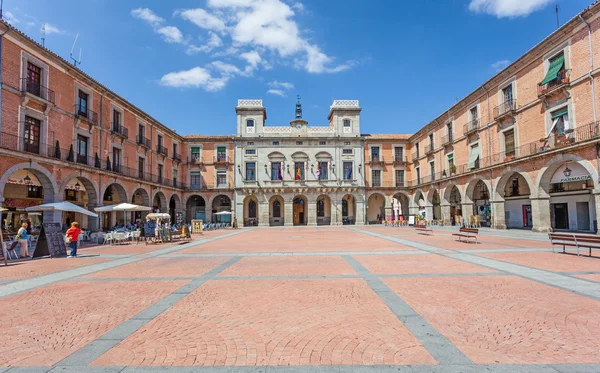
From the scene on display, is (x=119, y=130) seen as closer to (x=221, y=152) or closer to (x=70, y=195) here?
(x=70, y=195)

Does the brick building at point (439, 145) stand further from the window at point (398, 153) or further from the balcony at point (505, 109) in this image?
the window at point (398, 153)

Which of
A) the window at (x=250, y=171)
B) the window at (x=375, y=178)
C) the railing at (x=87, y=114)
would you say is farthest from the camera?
the window at (x=375, y=178)

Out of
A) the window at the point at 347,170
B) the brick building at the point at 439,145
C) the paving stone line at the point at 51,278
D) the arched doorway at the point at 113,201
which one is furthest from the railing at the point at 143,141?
the window at the point at 347,170

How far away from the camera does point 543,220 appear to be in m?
18.8

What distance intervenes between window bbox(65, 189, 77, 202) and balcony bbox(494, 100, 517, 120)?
32.5 meters

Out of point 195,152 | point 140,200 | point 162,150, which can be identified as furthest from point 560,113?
point 195,152

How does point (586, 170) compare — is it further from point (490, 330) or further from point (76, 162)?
point (76, 162)

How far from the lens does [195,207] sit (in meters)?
39.0

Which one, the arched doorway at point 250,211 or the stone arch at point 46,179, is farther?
the arched doorway at point 250,211

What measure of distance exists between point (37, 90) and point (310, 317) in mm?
21391

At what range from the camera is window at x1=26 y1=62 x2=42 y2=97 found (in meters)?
17.1

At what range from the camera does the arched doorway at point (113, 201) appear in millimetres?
24591

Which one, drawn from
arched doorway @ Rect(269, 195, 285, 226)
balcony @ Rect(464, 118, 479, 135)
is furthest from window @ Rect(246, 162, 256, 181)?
balcony @ Rect(464, 118, 479, 135)

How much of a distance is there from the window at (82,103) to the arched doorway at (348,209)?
27686 millimetres
